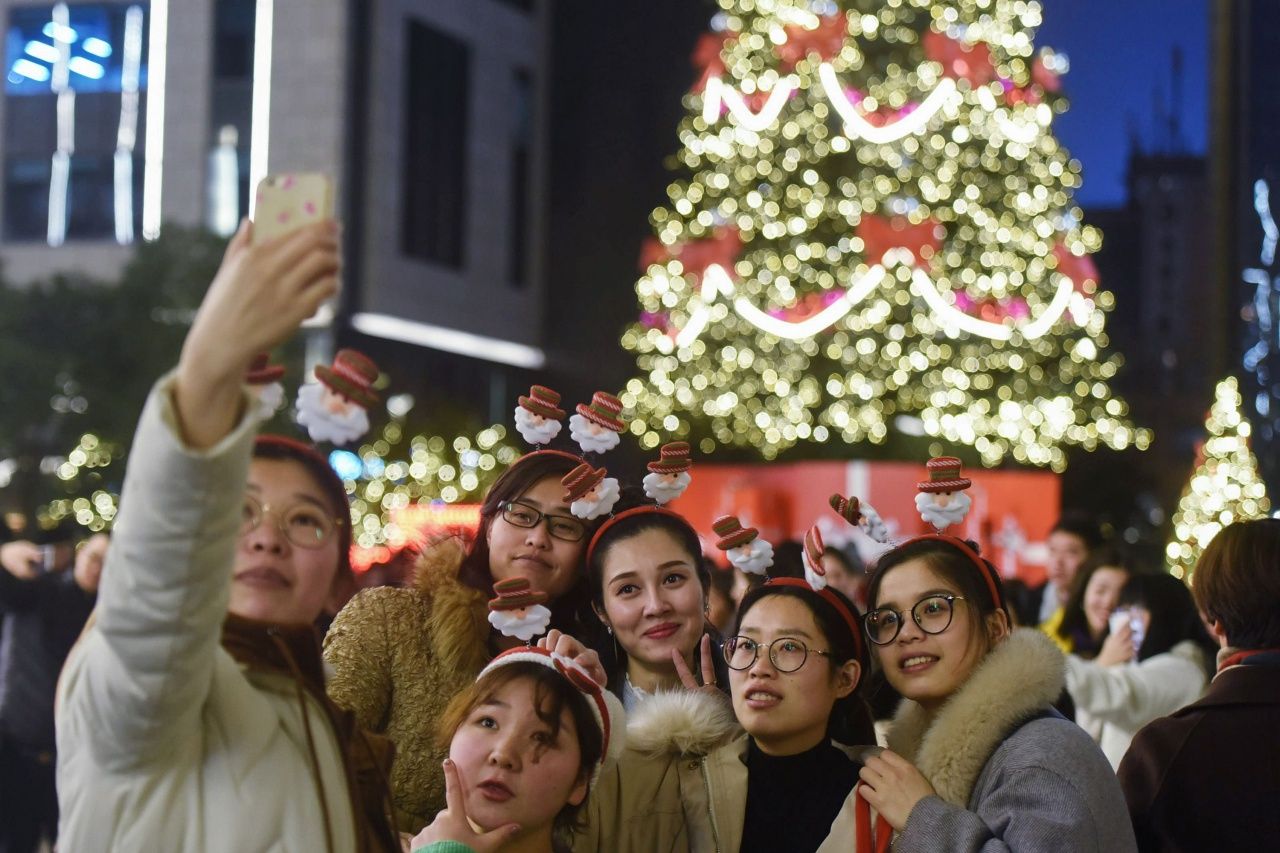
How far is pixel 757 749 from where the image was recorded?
3186mm

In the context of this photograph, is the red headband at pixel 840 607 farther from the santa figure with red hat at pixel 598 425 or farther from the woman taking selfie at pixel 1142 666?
the woman taking selfie at pixel 1142 666

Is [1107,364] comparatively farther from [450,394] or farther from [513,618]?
[513,618]

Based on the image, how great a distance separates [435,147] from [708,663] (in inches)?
828

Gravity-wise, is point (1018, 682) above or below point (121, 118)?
below

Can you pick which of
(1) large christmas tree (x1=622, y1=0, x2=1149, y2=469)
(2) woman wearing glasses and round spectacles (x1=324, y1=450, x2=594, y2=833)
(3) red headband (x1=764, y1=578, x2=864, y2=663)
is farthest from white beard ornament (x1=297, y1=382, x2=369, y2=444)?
(1) large christmas tree (x1=622, y1=0, x2=1149, y2=469)

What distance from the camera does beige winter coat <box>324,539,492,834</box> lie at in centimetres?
333

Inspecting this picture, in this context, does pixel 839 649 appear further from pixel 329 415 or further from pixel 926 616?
pixel 329 415

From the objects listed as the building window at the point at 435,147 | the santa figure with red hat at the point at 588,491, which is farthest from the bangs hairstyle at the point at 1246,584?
the building window at the point at 435,147

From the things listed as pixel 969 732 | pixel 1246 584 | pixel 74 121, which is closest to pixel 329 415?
pixel 969 732

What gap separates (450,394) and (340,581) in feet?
72.9

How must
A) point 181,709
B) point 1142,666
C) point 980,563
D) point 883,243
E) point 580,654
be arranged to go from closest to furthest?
point 181,709, point 580,654, point 980,563, point 1142,666, point 883,243

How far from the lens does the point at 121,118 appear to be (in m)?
22.2

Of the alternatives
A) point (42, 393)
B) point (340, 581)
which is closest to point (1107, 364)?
point (42, 393)

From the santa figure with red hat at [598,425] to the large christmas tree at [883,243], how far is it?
41.6 feet
